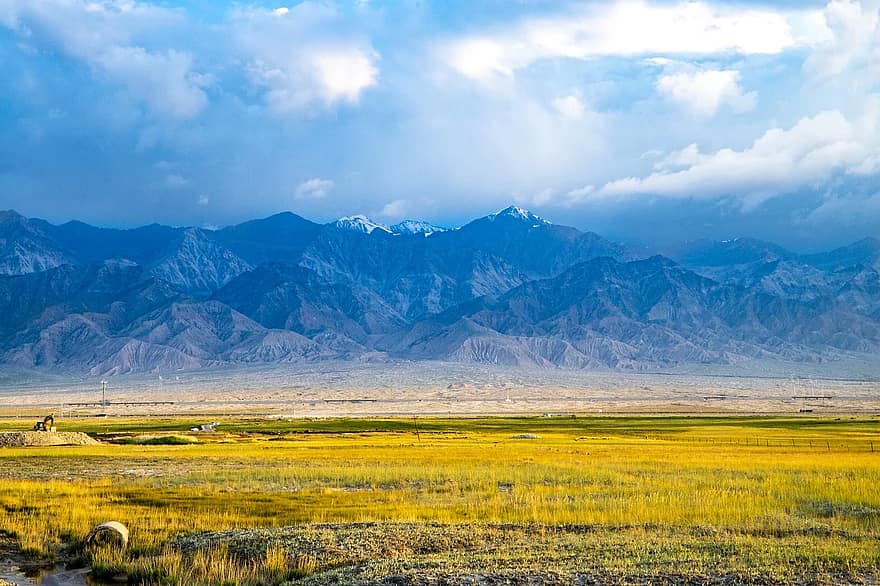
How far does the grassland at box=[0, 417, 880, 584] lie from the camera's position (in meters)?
20.7

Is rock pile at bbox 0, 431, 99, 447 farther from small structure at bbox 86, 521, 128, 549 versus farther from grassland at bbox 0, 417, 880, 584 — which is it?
small structure at bbox 86, 521, 128, 549

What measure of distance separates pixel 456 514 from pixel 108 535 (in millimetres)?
10716

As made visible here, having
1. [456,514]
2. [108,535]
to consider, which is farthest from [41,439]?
[456,514]

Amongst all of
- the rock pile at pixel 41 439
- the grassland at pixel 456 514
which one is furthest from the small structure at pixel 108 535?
the rock pile at pixel 41 439

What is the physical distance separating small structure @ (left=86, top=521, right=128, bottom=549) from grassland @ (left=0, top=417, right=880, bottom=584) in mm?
415

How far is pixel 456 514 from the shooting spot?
29.0m

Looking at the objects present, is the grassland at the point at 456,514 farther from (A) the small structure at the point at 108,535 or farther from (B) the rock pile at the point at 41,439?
(B) the rock pile at the point at 41,439

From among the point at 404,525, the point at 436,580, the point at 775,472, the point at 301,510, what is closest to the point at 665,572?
the point at 436,580

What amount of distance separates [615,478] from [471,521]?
1318cm

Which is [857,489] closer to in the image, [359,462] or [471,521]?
[471,521]

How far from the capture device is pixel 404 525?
2580 cm

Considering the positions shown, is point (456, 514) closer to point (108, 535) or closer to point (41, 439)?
point (108, 535)

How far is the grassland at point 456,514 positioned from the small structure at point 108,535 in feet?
1.36

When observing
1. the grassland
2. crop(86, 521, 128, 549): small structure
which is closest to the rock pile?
the grassland
